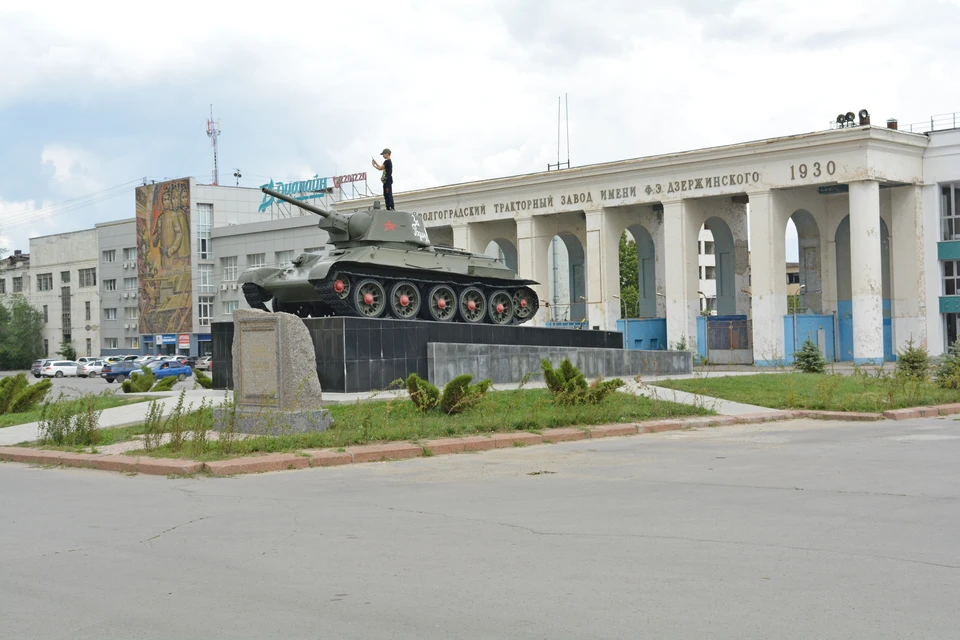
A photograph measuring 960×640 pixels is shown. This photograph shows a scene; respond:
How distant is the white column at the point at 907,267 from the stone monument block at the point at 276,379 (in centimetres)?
3251

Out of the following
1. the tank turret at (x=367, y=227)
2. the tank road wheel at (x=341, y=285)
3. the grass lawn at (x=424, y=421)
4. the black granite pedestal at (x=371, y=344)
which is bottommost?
the grass lawn at (x=424, y=421)

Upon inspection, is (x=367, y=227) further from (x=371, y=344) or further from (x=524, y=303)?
(x=524, y=303)

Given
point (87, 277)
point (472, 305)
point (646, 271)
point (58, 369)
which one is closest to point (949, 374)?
point (472, 305)

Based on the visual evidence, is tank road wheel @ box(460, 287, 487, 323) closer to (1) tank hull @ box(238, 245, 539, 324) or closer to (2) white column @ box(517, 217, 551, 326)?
(1) tank hull @ box(238, 245, 539, 324)

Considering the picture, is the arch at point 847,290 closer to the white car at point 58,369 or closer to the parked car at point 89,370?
the parked car at point 89,370

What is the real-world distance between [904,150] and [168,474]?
35805 mm

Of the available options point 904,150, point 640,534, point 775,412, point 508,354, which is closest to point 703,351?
point 904,150

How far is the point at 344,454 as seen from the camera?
11375 millimetres

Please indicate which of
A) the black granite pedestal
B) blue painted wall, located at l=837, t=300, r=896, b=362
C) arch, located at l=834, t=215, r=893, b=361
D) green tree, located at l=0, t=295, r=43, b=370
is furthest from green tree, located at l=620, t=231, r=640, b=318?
the black granite pedestal

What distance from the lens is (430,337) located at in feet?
72.9

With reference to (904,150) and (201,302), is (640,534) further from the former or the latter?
(201,302)

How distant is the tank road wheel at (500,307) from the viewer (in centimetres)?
2703

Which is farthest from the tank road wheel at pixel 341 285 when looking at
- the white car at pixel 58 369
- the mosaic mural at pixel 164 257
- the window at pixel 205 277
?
the mosaic mural at pixel 164 257

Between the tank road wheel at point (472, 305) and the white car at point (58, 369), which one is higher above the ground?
the tank road wheel at point (472, 305)
